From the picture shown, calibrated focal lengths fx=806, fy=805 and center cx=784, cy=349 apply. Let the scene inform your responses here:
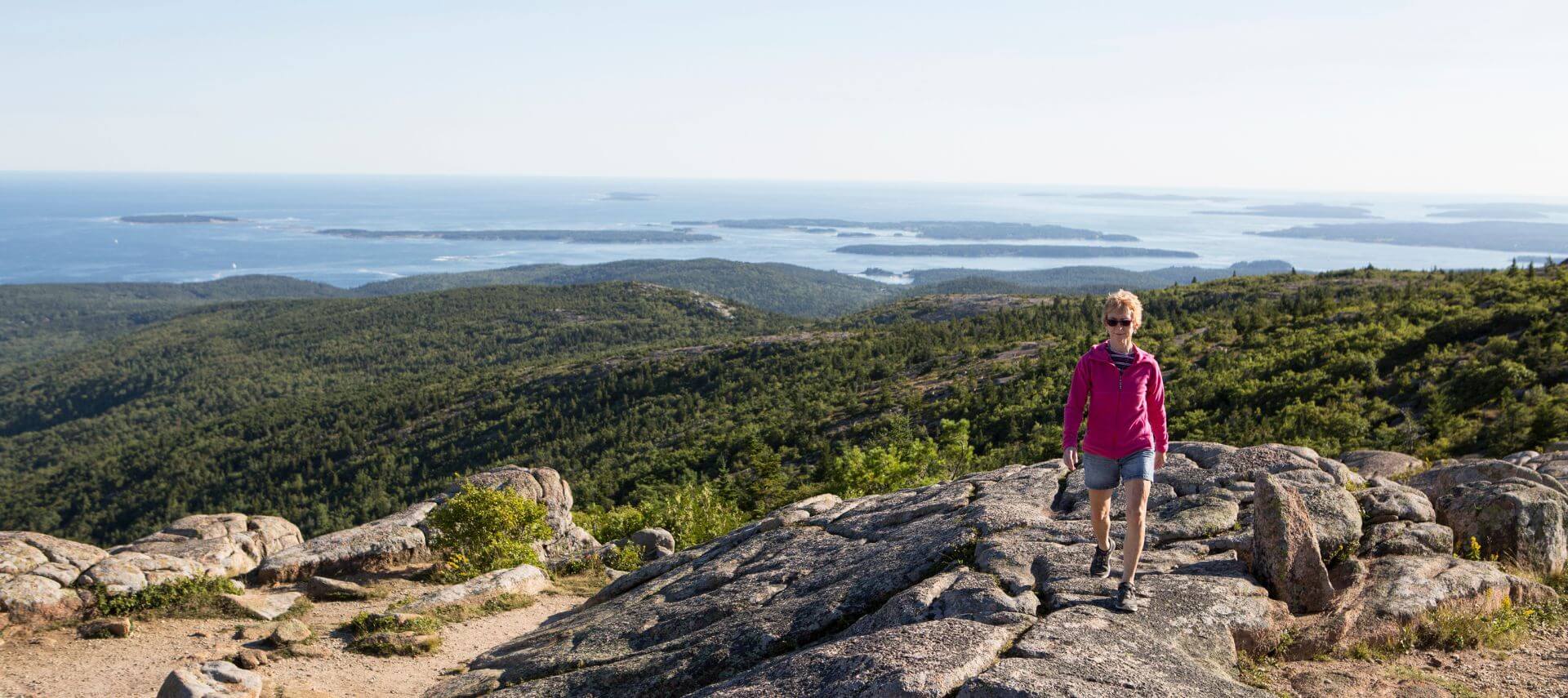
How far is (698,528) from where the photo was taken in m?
20.4

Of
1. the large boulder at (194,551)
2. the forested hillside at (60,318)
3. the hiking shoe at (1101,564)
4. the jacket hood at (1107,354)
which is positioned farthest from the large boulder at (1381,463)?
the forested hillside at (60,318)

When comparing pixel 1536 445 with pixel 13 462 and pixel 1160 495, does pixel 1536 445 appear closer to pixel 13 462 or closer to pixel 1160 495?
pixel 1160 495

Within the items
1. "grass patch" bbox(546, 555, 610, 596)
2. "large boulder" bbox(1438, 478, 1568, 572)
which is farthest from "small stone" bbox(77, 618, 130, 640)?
"large boulder" bbox(1438, 478, 1568, 572)

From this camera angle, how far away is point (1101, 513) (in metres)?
7.69

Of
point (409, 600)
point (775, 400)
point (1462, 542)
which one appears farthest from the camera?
point (775, 400)

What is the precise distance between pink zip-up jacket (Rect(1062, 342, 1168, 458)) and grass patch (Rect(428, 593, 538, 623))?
32.9 ft

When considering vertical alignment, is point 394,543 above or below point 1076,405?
below

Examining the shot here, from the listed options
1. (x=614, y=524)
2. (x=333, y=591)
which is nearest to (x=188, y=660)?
(x=333, y=591)

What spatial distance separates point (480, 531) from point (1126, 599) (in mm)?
A: 13500

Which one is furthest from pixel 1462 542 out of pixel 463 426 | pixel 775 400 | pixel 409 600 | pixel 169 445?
pixel 169 445

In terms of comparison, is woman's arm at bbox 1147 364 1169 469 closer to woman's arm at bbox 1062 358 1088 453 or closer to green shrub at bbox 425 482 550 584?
woman's arm at bbox 1062 358 1088 453

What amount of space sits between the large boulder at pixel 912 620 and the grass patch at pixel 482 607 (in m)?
1.80

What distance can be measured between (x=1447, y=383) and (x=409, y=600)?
86.3 ft

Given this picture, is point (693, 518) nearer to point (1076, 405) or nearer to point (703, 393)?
point (1076, 405)
